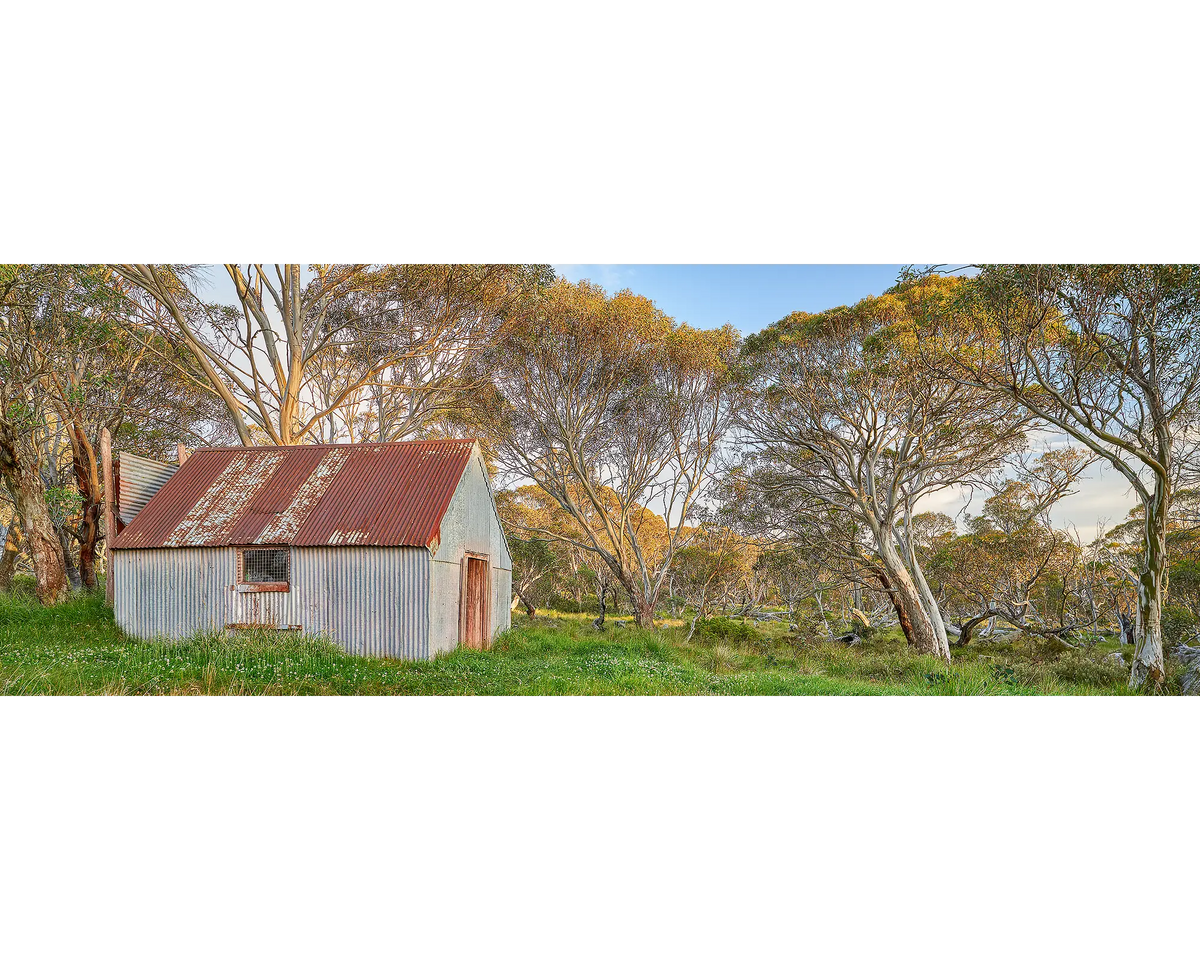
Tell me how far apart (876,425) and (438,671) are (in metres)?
11.2

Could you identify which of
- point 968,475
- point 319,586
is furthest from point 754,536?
point 319,586

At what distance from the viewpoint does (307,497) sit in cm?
971

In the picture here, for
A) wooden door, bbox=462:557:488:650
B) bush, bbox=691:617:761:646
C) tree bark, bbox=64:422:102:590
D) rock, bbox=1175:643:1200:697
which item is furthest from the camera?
bush, bbox=691:617:761:646

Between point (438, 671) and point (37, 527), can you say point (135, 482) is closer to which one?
point (37, 527)

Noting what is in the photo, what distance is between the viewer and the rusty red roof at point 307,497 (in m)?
9.04

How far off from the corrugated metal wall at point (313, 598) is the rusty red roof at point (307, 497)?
251 mm

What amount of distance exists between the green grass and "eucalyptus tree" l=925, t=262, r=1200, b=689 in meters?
2.36

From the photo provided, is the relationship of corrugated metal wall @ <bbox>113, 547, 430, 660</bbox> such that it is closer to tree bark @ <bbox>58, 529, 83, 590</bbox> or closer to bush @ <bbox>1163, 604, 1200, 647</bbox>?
tree bark @ <bbox>58, 529, 83, 590</bbox>

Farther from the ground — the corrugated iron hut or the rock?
the corrugated iron hut

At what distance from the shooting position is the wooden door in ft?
33.9

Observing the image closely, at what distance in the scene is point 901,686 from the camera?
332 inches

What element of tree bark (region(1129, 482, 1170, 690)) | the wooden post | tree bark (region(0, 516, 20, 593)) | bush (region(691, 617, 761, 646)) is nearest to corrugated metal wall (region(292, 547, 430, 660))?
the wooden post
